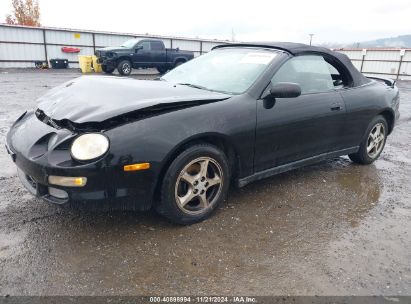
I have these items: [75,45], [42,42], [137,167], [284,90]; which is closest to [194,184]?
[137,167]

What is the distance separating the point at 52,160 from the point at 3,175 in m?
1.88

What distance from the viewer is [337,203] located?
3.54 m

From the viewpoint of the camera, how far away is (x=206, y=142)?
116 inches

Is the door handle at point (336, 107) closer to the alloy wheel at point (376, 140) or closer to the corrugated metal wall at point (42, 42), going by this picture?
the alloy wheel at point (376, 140)

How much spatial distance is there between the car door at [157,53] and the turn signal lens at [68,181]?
17160 mm

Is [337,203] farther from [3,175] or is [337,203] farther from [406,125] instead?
[406,125]

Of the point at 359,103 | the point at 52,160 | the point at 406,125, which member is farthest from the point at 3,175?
the point at 406,125

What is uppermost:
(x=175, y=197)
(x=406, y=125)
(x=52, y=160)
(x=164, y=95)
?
(x=164, y=95)

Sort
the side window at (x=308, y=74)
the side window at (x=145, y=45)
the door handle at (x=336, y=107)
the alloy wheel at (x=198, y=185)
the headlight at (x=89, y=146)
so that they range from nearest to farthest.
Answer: the headlight at (x=89, y=146) → the alloy wheel at (x=198, y=185) → the side window at (x=308, y=74) → the door handle at (x=336, y=107) → the side window at (x=145, y=45)

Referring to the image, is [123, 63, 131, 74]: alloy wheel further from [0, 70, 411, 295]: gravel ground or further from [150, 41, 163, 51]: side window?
[0, 70, 411, 295]: gravel ground

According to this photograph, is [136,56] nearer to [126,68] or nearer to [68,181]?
[126,68]

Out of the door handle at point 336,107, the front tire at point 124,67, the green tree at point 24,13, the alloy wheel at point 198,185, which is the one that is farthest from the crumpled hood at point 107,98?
the green tree at point 24,13

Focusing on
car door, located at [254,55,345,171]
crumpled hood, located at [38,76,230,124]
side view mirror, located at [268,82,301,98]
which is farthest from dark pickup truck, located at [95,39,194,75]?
side view mirror, located at [268,82,301,98]

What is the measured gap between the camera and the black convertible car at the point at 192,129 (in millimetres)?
2441
